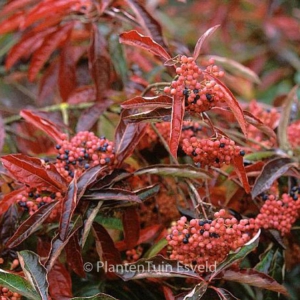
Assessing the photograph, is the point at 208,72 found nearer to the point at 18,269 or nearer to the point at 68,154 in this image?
the point at 68,154

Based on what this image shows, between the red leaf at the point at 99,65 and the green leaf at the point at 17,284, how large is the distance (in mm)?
521

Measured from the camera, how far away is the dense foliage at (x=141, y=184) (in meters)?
0.91

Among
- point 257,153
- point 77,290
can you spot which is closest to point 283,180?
point 257,153

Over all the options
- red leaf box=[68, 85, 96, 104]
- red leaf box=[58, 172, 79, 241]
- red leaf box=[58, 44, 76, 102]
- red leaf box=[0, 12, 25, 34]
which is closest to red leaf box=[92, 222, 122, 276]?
red leaf box=[58, 172, 79, 241]

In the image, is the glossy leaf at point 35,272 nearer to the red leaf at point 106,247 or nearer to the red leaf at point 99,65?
the red leaf at point 106,247

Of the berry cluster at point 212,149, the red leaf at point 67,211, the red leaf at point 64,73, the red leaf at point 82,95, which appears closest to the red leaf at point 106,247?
the red leaf at point 67,211

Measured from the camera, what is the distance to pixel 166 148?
1.12m

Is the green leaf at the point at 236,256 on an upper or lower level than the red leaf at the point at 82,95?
lower

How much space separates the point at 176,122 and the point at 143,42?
155 millimetres

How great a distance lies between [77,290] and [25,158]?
0.96ft

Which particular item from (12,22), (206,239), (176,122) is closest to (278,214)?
(206,239)

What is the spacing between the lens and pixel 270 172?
1052mm

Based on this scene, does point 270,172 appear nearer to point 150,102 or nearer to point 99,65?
point 150,102

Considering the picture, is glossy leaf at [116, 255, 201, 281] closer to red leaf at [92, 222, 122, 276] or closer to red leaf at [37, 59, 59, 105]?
red leaf at [92, 222, 122, 276]
